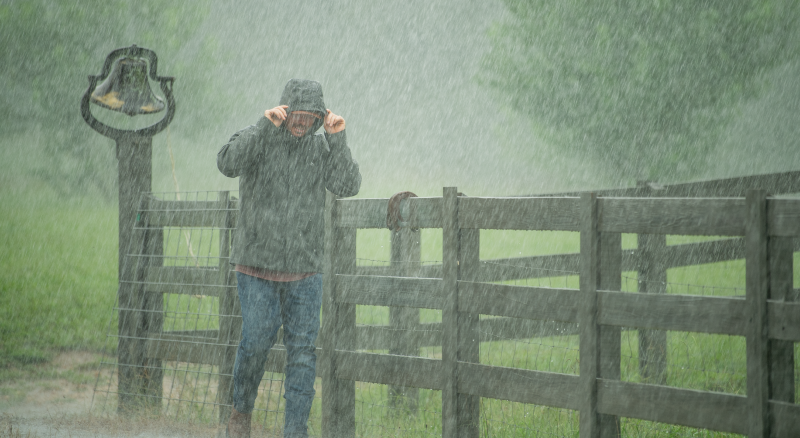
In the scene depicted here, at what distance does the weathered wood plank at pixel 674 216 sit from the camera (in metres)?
3.28

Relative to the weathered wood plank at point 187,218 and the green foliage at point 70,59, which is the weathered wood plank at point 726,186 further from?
the green foliage at point 70,59

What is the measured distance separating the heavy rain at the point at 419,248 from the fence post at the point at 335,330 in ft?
0.05

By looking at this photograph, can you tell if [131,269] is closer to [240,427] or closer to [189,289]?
[189,289]

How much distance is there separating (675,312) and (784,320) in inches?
18.4

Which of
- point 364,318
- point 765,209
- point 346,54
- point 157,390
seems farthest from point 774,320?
point 346,54

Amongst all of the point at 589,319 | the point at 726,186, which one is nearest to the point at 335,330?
the point at 589,319

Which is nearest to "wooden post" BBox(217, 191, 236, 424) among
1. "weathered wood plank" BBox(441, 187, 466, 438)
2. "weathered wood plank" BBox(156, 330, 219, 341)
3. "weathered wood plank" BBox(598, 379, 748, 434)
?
"weathered wood plank" BBox(156, 330, 219, 341)

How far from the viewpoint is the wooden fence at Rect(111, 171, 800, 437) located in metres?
3.16

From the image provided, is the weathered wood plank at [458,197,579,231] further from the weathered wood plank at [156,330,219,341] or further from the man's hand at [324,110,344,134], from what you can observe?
the weathered wood plank at [156,330,219,341]

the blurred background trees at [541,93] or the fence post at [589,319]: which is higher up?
the blurred background trees at [541,93]

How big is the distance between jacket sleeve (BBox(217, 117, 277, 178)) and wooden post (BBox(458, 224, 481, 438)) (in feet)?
4.23

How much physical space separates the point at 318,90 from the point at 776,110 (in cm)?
1674

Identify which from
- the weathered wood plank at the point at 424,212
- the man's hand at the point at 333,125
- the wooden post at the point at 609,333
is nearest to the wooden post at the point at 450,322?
the weathered wood plank at the point at 424,212

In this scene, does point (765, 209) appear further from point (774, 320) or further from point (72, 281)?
point (72, 281)
